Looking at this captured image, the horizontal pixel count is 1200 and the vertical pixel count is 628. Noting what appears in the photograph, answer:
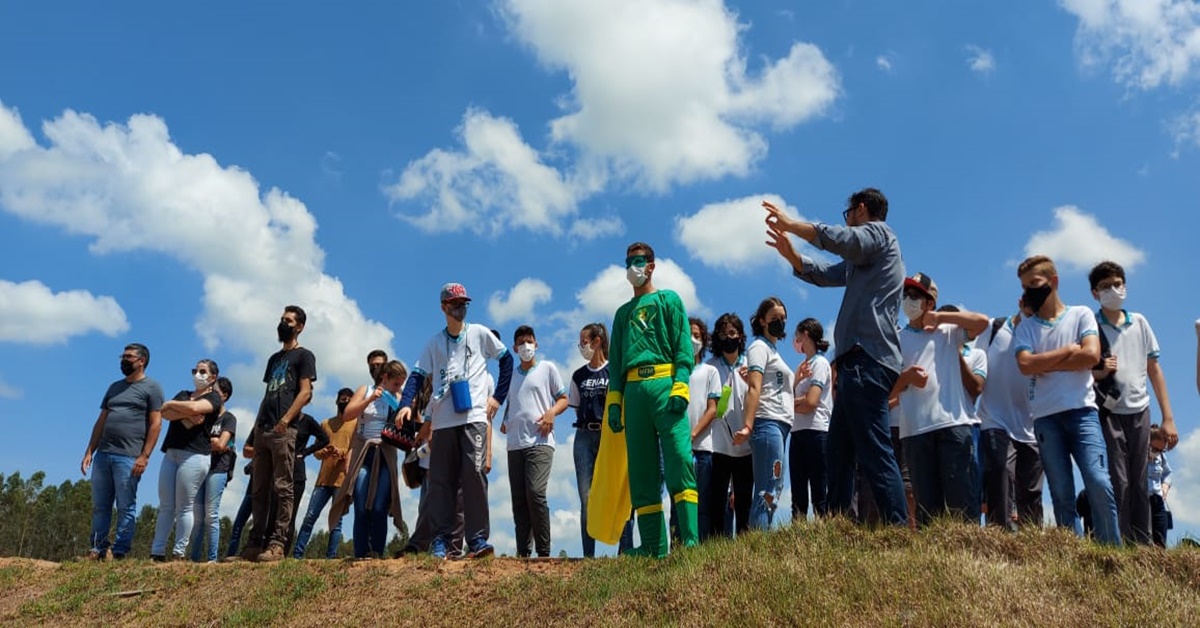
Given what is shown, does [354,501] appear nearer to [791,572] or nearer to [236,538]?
[236,538]

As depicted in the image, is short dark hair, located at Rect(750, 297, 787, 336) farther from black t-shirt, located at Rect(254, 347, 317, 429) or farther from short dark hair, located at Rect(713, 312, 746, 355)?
black t-shirt, located at Rect(254, 347, 317, 429)

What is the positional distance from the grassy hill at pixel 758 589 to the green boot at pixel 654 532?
267mm

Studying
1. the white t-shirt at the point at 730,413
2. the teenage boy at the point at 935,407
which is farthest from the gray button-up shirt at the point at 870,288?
the white t-shirt at the point at 730,413

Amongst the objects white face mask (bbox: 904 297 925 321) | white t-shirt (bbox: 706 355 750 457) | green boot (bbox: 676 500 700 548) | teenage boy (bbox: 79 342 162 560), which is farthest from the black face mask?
teenage boy (bbox: 79 342 162 560)

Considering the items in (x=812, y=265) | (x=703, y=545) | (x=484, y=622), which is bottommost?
(x=484, y=622)

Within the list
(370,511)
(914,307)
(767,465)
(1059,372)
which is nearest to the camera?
(1059,372)

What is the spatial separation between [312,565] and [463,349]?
2.40 metres

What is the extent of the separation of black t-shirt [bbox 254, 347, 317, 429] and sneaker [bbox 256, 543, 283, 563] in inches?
50.0

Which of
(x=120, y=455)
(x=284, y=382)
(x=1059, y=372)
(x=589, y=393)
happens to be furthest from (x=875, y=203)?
(x=120, y=455)

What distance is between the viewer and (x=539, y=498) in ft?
29.8

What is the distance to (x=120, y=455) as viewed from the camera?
10.1m

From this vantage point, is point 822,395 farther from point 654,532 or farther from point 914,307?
point 654,532

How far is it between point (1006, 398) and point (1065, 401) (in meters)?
1.34

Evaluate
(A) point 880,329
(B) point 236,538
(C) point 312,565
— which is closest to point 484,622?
(C) point 312,565
